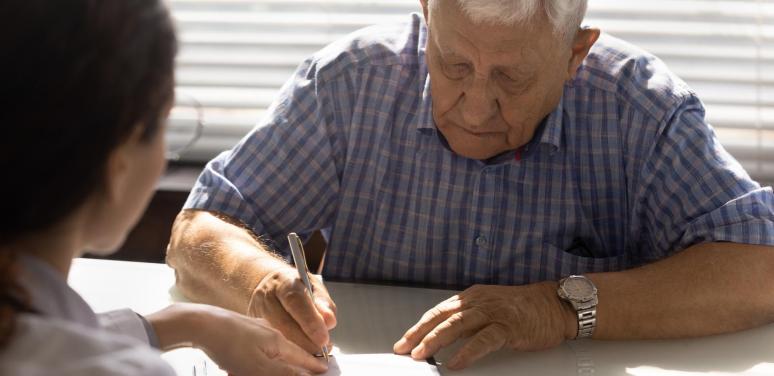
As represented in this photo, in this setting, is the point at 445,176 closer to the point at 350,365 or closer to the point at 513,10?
the point at 513,10

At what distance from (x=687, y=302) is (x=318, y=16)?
5.32 ft

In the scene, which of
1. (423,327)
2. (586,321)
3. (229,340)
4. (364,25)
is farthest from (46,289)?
(364,25)

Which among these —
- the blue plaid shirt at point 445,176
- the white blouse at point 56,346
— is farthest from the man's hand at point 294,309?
the white blouse at point 56,346

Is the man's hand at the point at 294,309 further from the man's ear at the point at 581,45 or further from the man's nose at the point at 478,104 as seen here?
the man's ear at the point at 581,45

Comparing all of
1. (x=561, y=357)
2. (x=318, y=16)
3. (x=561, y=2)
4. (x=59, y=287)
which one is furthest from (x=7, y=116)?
(x=318, y=16)

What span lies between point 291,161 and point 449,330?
2.09 ft

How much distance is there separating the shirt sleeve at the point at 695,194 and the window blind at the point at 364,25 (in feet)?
3.06

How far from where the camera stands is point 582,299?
5.41 feet

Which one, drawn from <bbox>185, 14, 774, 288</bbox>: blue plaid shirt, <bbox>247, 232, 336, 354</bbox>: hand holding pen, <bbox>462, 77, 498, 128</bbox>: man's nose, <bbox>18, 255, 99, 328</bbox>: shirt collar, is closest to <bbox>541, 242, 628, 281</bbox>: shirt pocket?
<bbox>185, 14, 774, 288</bbox>: blue plaid shirt

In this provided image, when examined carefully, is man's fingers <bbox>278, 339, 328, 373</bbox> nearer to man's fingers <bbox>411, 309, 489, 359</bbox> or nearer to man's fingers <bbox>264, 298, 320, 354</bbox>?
man's fingers <bbox>264, 298, 320, 354</bbox>

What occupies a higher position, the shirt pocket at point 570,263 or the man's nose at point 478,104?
the man's nose at point 478,104

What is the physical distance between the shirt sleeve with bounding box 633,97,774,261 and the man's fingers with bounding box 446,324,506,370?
1.61ft

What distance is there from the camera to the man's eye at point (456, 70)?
1784 millimetres

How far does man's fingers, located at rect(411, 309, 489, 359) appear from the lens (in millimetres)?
1505
